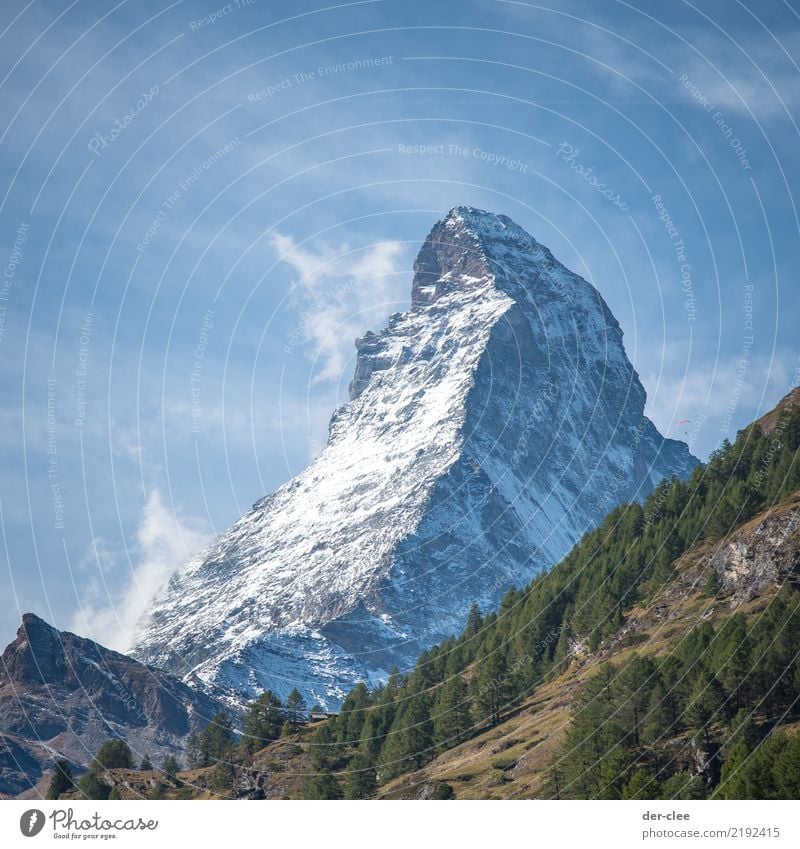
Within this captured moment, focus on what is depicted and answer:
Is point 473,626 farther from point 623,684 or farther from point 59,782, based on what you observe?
point 623,684

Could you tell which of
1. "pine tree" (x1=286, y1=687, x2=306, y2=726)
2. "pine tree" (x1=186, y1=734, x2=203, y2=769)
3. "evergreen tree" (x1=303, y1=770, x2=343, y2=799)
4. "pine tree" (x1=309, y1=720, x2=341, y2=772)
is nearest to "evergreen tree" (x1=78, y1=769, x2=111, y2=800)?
"pine tree" (x1=186, y1=734, x2=203, y2=769)

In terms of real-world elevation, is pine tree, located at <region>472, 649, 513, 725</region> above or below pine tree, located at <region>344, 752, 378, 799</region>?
above

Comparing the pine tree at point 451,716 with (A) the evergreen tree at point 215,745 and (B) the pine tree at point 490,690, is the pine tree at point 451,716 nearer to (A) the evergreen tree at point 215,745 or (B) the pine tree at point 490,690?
(B) the pine tree at point 490,690

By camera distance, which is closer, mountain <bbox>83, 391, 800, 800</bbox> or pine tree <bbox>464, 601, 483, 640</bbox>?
mountain <bbox>83, 391, 800, 800</bbox>

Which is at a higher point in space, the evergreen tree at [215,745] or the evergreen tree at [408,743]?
the evergreen tree at [215,745]

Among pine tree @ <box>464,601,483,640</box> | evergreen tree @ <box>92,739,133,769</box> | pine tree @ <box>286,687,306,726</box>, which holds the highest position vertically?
pine tree @ <box>464,601,483,640</box>

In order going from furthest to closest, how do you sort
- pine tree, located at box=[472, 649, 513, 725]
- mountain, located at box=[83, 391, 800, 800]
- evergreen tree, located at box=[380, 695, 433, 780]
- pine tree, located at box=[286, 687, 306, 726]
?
1. pine tree, located at box=[286, 687, 306, 726]
2. pine tree, located at box=[472, 649, 513, 725]
3. evergreen tree, located at box=[380, 695, 433, 780]
4. mountain, located at box=[83, 391, 800, 800]

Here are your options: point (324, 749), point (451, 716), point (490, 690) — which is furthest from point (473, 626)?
point (324, 749)

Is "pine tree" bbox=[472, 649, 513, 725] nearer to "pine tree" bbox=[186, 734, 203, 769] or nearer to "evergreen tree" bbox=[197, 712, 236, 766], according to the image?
"evergreen tree" bbox=[197, 712, 236, 766]

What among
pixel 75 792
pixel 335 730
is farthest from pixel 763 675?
pixel 75 792

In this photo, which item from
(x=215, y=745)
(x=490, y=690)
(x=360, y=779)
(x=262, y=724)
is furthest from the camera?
(x=262, y=724)

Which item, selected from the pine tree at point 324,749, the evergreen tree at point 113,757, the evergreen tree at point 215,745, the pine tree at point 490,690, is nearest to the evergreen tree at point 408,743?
the pine tree at point 490,690

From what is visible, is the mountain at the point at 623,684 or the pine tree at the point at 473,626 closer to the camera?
the mountain at the point at 623,684
